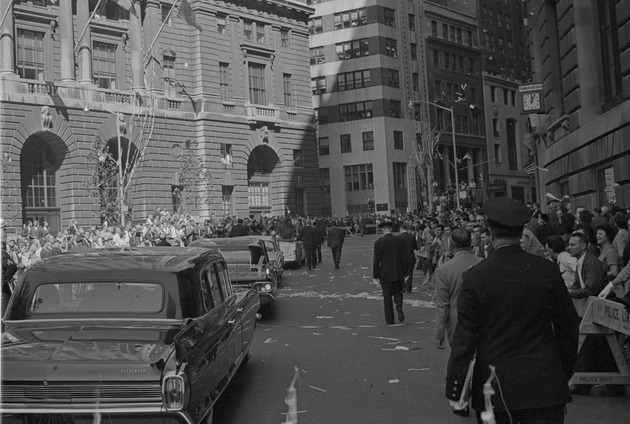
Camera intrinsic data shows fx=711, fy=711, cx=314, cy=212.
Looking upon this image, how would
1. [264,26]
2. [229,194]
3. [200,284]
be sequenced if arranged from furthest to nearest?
[264,26] → [229,194] → [200,284]

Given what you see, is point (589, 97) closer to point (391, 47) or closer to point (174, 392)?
point (174, 392)

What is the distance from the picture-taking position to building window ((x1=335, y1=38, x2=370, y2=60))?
68.6 metres

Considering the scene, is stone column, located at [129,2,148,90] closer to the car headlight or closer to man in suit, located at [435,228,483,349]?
man in suit, located at [435,228,483,349]

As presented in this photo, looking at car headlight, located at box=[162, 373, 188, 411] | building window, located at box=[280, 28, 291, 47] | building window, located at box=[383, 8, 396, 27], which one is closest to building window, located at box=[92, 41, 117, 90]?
building window, located at box=[280, 28, 291, 47]

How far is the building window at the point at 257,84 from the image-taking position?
165 ft

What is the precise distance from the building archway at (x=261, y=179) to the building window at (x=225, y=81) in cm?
463

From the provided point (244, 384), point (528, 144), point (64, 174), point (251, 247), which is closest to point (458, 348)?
point (244, 384)

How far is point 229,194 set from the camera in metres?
47.2

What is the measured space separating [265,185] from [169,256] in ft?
148

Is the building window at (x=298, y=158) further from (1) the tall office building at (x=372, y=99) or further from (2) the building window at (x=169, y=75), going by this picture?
(1) the tall office building at (x=372, y=99)

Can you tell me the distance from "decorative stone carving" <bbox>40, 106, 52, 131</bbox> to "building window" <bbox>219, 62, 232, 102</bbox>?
13.6 meters

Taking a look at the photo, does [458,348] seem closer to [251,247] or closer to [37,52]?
[251,247]

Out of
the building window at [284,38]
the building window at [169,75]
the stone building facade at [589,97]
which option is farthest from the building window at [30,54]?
the stone building facade at [589,97]

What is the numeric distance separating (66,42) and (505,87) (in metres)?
60.4
